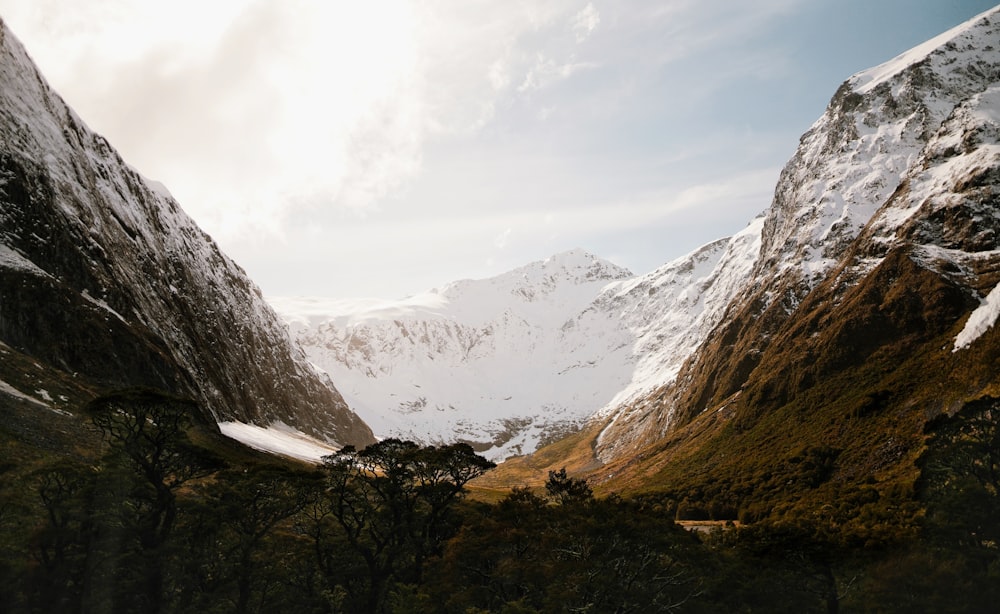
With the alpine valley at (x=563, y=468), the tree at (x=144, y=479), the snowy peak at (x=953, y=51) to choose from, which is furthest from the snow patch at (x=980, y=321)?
the snowy peak at (x=953, y=51)

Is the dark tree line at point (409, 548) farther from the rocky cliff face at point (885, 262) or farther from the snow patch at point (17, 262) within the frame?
the snow patch at point (17, 262)

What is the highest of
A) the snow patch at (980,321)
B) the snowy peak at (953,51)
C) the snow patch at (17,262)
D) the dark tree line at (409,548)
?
the snowy peak at (953,51)

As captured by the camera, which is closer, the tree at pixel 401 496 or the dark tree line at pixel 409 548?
the dark tree line at pixel 409 548

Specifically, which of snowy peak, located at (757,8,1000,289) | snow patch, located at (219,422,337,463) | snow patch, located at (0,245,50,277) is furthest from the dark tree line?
snowy peak, located at (757,8,1000,289)

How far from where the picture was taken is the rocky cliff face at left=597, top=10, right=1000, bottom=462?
94.9 m

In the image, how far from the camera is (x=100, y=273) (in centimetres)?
9525

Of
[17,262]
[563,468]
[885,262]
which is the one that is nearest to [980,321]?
[885,262]

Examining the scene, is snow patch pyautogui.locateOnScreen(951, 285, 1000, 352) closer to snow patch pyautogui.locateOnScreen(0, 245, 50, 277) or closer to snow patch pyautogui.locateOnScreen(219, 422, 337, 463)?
snow patch pyautogui.locateOnScreen(219, 422, 337, 463)

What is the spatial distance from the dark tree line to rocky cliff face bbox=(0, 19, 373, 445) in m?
48.9

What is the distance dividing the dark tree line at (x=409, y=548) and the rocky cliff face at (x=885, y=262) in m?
39.4

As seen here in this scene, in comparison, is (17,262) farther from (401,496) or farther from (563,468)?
(563,468)

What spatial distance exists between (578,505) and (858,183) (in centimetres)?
15753

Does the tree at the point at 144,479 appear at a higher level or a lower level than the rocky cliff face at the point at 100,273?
lower

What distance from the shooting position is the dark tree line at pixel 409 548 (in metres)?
35.8
